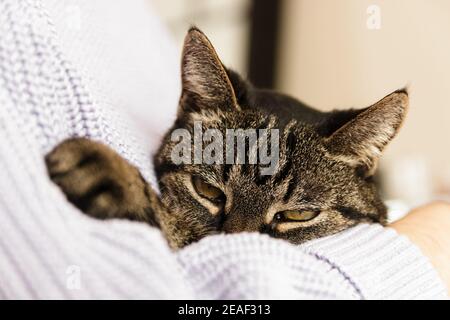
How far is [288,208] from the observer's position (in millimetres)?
830

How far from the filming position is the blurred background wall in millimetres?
2275

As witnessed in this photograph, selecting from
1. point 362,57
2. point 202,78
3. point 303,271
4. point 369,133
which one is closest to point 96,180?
point 303,271

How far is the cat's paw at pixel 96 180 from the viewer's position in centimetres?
57

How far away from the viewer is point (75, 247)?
521 millimetres

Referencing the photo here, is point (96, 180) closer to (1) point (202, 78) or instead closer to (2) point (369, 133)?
(1) point (202, 78)

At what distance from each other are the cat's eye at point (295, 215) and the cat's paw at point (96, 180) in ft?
0.91

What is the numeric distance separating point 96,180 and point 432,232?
532 mm

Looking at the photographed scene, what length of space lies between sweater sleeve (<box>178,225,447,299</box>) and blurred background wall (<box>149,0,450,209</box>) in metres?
1.29

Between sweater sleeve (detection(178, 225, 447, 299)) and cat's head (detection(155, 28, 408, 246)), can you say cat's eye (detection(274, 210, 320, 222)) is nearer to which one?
cat's head (detection(155, 28, 408, 246))

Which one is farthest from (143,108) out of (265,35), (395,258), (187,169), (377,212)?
(265,35)

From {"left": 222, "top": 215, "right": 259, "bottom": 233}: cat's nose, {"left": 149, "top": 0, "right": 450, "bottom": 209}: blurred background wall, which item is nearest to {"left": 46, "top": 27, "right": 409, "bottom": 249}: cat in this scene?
{"left": 222, "top": 215, "right": 259, "bottom": 233}: cat's nose

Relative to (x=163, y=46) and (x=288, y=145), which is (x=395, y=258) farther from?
(x=163, y=46)

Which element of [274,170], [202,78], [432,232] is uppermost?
[202,78]

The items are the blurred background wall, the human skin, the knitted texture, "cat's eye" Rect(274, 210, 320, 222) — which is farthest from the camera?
the blurred background wall
